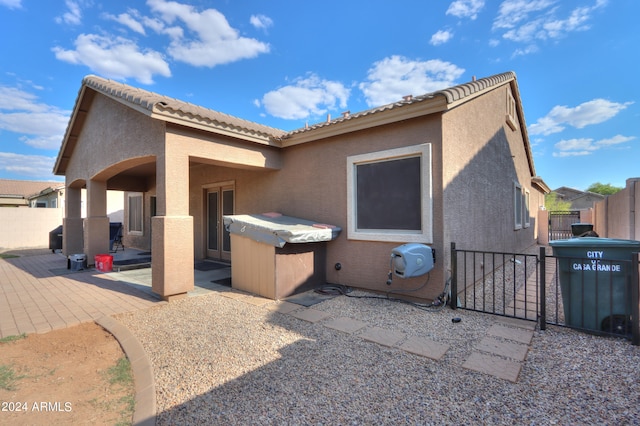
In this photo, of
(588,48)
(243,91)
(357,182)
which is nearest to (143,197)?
(243,91)

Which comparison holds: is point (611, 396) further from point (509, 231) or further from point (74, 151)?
point (74, 151)

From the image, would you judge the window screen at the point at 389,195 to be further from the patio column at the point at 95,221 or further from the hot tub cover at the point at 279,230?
the patio column at the point at 95,221

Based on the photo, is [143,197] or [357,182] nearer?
[357,182]

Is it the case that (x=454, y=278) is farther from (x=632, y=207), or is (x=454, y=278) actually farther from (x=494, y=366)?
(x=632, y=207)

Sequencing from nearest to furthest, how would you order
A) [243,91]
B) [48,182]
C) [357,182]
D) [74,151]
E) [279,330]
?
[279,330] → [357,182] → [74,151] → [243,91] → [48,182]

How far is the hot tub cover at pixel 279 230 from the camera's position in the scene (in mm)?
5742

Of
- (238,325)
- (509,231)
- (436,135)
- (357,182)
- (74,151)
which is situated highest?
(74,151)

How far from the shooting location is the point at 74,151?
1130 centimetres

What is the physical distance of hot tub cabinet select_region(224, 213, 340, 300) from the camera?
5895mm

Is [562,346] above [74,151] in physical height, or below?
below

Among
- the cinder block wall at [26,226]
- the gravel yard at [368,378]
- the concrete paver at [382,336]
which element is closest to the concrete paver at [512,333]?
the gravel yard at [368,378]

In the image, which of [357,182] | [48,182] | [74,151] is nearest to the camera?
[357,182]

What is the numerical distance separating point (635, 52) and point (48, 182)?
166ft

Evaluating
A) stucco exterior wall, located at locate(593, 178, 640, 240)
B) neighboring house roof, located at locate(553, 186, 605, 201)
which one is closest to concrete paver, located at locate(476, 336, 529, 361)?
stucco exterior wall, located at locate(593, 178, 640, 240)
